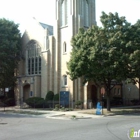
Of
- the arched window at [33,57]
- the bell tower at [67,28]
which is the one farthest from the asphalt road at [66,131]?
the arched window at [33,57]

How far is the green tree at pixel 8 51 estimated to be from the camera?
36.4m

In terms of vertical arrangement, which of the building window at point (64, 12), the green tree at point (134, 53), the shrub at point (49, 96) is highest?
the building window at point (64, 12)

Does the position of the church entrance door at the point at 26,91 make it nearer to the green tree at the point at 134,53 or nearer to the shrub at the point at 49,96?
the shrub at the point at 49,96

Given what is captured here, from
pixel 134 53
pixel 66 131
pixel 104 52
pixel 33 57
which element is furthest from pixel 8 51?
pixel 66 131

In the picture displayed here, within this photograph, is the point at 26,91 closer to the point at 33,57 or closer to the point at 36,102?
the point at 33,57

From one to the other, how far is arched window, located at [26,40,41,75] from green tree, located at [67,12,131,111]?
1211 centimetres

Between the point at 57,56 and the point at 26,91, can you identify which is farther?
the point at 26,91

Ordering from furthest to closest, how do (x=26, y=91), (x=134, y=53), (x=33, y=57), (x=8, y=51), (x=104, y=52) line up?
(x=33, y=57) < (x=26, y=91) < (x=8, y=51) < (x=104, y=52) < (x=134, y=53)

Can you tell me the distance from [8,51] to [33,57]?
12.8ft

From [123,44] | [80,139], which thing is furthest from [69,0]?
[80,139]

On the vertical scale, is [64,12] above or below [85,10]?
below

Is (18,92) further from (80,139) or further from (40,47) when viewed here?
(80,139)

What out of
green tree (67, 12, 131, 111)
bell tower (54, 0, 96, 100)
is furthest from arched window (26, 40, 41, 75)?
green tree (67, 12, 131, 111)

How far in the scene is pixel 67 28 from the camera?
35.3m
